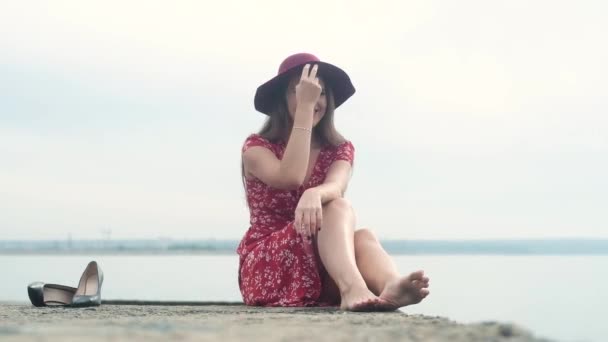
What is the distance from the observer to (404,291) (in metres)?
2.51

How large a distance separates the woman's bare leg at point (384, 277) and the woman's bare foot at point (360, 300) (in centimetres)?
4

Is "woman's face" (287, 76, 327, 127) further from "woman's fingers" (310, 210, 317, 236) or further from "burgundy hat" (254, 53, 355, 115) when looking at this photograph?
"woman's fingers" (310, 210, 317, 236)

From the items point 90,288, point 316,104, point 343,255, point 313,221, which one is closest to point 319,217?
point 313,221

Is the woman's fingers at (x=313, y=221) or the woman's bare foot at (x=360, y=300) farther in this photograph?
the woman's fingers at (x=313, y=221)

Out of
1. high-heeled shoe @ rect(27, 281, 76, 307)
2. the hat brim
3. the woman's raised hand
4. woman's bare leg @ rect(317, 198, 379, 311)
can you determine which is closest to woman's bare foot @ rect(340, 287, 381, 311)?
woman's bare leg @ rect(317, 198, 379, 311)

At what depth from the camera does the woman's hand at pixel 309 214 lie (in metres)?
2.65

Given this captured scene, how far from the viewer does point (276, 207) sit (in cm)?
317

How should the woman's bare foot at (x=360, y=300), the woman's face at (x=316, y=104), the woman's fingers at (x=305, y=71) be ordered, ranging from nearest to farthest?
1. the woman's bare foot at (x=360, y=300)
2. the woman's fingers at (x=305, y=71)
3. the woman's face at (x=316, y=104)

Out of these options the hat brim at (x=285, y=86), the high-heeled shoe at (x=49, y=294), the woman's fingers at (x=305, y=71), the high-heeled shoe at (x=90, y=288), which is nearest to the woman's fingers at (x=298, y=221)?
the woman's fingers at (x=305, y=71)

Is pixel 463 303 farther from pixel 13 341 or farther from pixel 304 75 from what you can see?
pixel 13 341

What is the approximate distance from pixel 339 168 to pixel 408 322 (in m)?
1.23

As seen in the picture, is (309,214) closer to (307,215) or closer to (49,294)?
(307,215)

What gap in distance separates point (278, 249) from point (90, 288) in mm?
895

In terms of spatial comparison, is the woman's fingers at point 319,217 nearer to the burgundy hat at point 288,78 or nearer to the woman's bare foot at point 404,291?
the woman's bare foot at point 404,291
